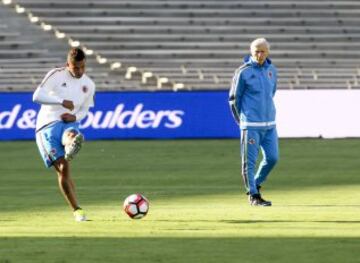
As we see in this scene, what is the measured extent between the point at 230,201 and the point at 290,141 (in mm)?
13023

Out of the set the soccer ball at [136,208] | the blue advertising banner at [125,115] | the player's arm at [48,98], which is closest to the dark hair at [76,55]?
the player's arm at [48,98]

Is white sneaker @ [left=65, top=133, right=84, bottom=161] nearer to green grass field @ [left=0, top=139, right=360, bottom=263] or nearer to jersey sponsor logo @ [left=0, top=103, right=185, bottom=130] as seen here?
green grass field @ [left=0, top=139, right=360, bottom=263]

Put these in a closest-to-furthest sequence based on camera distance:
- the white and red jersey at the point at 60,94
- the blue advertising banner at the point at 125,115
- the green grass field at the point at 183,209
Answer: the green grass field at the point at 183,209 → the white and red jersey at the point at 60,94 → the blue advertising banner at the point at 125,115

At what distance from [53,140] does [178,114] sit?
15955 mm

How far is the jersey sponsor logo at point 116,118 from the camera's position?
30.0 meters

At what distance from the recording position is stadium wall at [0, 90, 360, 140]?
98.4 ft

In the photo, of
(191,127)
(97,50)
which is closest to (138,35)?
(97,50)

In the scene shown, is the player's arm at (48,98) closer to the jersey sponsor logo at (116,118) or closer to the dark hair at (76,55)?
the dark hair at (76,55)

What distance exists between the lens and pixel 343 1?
42.1m
